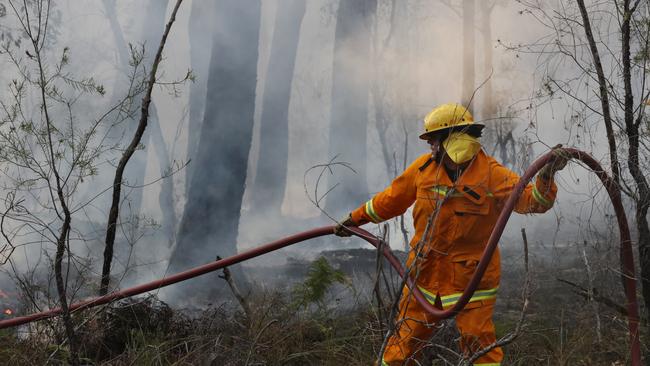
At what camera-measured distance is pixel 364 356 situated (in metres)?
4.00

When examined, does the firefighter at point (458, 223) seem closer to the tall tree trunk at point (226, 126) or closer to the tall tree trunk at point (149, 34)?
the tall tree trunk at point (226, 126)

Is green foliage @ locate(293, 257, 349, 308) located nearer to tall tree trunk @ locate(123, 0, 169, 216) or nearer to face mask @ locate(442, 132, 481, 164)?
face mask @ locate(442, 132, 481, 164)

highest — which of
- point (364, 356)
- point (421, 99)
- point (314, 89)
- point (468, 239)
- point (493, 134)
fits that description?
point (314, 89)

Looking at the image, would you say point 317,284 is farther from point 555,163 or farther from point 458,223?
point 555,163

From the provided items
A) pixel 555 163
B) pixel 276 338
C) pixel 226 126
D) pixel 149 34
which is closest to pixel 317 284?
pixel 276 338

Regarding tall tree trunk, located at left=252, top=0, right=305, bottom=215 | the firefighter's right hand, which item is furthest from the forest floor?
tall tree trunk, located at left=252, top=0, right=305, bottom=215

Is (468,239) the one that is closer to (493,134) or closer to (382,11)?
(493,134)

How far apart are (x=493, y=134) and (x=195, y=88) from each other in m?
4.41

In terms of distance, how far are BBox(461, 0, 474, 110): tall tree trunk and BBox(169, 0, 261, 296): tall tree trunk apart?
10.4 feet

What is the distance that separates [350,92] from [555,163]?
6.90m

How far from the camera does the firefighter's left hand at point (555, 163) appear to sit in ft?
9.61

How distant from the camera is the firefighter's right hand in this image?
11.7 feet

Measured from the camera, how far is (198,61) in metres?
8.95

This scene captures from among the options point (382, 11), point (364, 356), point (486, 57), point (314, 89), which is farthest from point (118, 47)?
point (364, 356)
